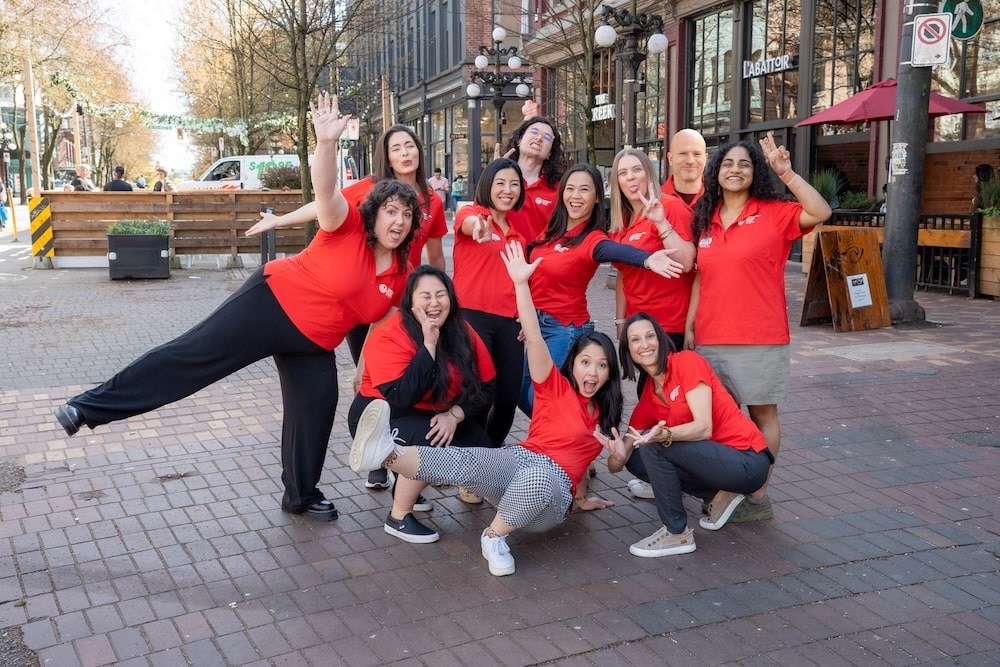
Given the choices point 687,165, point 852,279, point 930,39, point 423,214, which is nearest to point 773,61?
point 930,39

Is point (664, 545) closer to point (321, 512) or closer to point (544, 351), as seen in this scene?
point (544, 351)

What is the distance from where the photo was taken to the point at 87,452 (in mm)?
5852

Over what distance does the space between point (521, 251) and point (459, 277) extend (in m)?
0.75

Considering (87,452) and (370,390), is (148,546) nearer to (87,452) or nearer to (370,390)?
(370,390)

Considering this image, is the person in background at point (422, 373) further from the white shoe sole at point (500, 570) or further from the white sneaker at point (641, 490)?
the white sneaker at point (641, 490)

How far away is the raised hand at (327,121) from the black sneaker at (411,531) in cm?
172

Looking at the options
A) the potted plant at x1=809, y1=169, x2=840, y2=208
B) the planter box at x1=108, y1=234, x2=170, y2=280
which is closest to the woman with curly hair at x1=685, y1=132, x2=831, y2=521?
the potted plant at x1=809, y1=169, x2=840, y2=208

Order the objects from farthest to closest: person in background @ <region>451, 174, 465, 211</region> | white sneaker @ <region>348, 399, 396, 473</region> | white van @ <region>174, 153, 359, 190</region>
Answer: person in background @ <region>451, 174, 465, 211</region> < white van @ <region>174, 153, 359, 190</region> < white sneaker @ <region>348, 399, 396, 473</region>

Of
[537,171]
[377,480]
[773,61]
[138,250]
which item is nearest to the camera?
[377,480]

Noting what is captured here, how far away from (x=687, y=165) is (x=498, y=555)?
2267mm

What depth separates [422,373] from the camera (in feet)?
14.2

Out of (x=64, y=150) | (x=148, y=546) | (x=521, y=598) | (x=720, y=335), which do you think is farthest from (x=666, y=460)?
(x=64, y=150)

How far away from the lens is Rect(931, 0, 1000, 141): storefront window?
14.0 m

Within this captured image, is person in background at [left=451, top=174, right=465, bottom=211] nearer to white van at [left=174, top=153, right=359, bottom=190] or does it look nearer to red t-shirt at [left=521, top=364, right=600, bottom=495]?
white van at [left=174, top=153, right=359, bottom=190]
